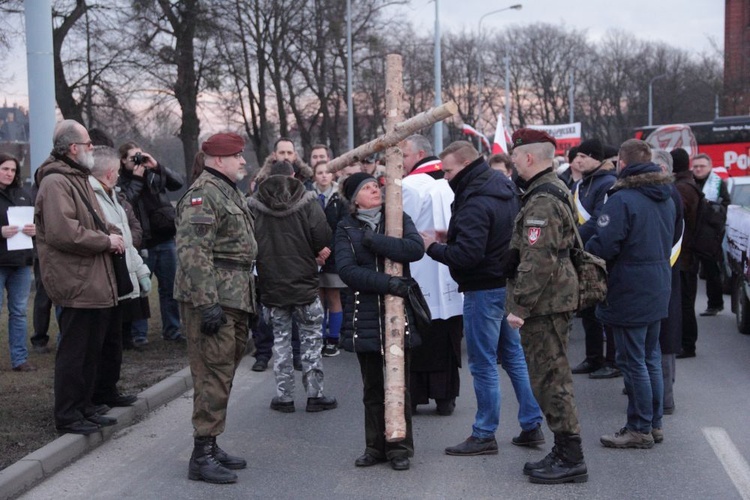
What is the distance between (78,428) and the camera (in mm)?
6453

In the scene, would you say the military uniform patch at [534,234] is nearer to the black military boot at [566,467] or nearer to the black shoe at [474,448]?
the black military boot at [566,467]

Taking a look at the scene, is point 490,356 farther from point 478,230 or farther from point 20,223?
point 20,223

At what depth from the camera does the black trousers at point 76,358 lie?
6.37m

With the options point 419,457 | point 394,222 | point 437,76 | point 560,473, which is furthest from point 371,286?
point 437,76

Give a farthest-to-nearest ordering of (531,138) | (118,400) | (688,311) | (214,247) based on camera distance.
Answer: (688,311)
(118,400)
(214,247)
(531,138)

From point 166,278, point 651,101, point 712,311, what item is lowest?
point 712,311

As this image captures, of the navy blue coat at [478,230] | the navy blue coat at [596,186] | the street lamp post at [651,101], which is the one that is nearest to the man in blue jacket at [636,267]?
the navy blue coat at [478,230]

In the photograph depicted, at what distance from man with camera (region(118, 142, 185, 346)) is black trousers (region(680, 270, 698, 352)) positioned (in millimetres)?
5044

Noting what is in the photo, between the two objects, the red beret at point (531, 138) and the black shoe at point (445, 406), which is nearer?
the red beret at point (531, 138)

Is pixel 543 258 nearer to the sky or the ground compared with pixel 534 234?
nearer to the ground

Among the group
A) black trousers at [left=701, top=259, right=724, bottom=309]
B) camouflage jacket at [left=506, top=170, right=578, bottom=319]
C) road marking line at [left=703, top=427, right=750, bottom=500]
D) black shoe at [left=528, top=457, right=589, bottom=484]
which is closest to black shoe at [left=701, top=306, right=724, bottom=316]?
black trousers at [left=701, top=259, right=724, bottom=309]

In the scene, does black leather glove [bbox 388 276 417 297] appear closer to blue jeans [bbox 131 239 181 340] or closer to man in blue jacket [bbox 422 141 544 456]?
man in blue jacket [bbox 422 141 544 456]

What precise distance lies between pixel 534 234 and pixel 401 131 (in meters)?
1.05

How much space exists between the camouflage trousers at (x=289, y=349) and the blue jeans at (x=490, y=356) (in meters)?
1.79
